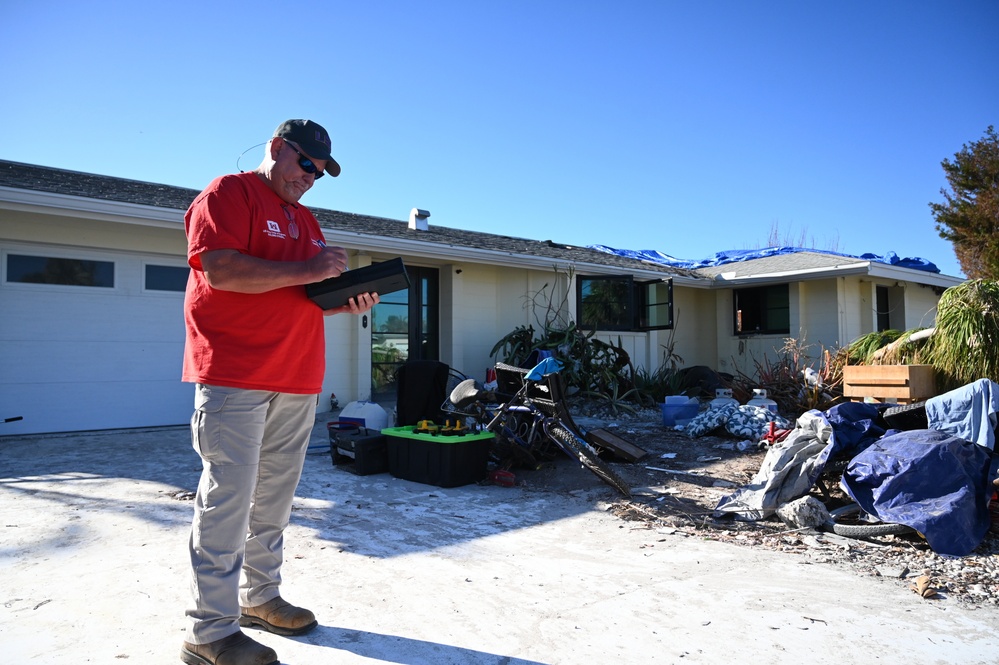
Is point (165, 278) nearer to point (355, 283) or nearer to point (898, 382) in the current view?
point (355, 283)

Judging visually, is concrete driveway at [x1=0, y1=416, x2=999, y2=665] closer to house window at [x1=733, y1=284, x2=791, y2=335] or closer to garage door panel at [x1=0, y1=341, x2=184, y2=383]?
garage door panel at [x1=0, y1=341, x2=184, y2=383]

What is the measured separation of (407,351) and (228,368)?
26.8ft

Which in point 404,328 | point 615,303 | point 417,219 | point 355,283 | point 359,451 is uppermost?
point 417,219

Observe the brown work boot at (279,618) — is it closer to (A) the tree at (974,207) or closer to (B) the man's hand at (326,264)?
(B) the man's hand at (326,264)

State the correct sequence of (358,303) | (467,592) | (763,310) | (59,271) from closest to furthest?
(358,303) < (467,592) < (59,271) < (763,310)

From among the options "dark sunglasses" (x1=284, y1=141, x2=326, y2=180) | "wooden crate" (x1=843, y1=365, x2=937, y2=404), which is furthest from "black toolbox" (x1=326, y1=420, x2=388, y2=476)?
"wooden crate" (x1=843, y1=365, x2=937, y2=404)

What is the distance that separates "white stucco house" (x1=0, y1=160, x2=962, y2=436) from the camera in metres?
7.00

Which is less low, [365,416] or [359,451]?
[365,416]

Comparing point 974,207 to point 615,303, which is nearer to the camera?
point 615,303

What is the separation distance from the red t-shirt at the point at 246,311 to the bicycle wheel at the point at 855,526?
3089 millimetres

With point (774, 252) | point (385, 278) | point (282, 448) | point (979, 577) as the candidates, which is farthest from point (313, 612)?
point (774, 252)

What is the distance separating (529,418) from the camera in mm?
5625

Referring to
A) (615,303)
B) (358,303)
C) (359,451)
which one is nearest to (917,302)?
(615,303)

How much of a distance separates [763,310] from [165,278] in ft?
35.3
